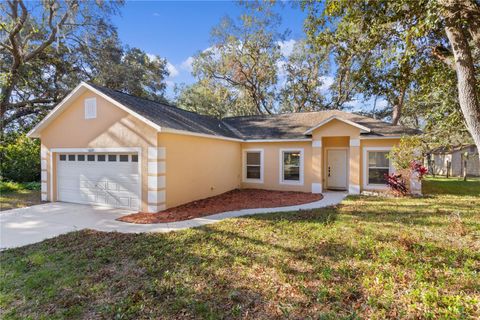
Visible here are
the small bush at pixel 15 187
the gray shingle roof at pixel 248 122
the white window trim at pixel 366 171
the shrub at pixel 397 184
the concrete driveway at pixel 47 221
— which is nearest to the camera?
the concrete driveway at pixel 47 221

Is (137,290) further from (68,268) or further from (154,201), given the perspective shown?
(154,201)

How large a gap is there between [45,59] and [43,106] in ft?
10.8

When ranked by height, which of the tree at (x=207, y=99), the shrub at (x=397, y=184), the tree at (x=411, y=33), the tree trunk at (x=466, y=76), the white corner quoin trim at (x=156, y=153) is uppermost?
the tree at (x=207, y=99)

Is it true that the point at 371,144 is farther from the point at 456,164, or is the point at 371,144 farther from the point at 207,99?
the point at 456,164

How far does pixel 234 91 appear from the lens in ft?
81.6

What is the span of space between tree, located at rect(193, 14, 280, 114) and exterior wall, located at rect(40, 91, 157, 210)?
14403mm

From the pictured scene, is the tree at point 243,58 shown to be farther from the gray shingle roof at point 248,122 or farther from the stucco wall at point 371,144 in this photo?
the stucco wall at point 371,144

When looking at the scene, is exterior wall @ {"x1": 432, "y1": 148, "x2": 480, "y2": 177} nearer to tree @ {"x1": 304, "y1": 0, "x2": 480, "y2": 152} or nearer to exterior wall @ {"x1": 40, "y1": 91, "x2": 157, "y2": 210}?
tree @ {"x1": 304, "y1": 0, "x2": 480, "y2": 152}

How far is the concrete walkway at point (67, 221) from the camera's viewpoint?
6691mm

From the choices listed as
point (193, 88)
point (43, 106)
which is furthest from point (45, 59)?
point (193, 88)

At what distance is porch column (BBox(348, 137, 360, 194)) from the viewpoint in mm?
12359

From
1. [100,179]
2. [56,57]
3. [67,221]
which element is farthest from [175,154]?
[56,57]

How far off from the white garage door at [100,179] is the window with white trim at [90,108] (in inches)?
59.9

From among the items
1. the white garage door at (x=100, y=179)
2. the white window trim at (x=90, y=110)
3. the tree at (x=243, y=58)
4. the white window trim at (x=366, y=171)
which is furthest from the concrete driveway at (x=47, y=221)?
the tree at (x=243, y=58)
